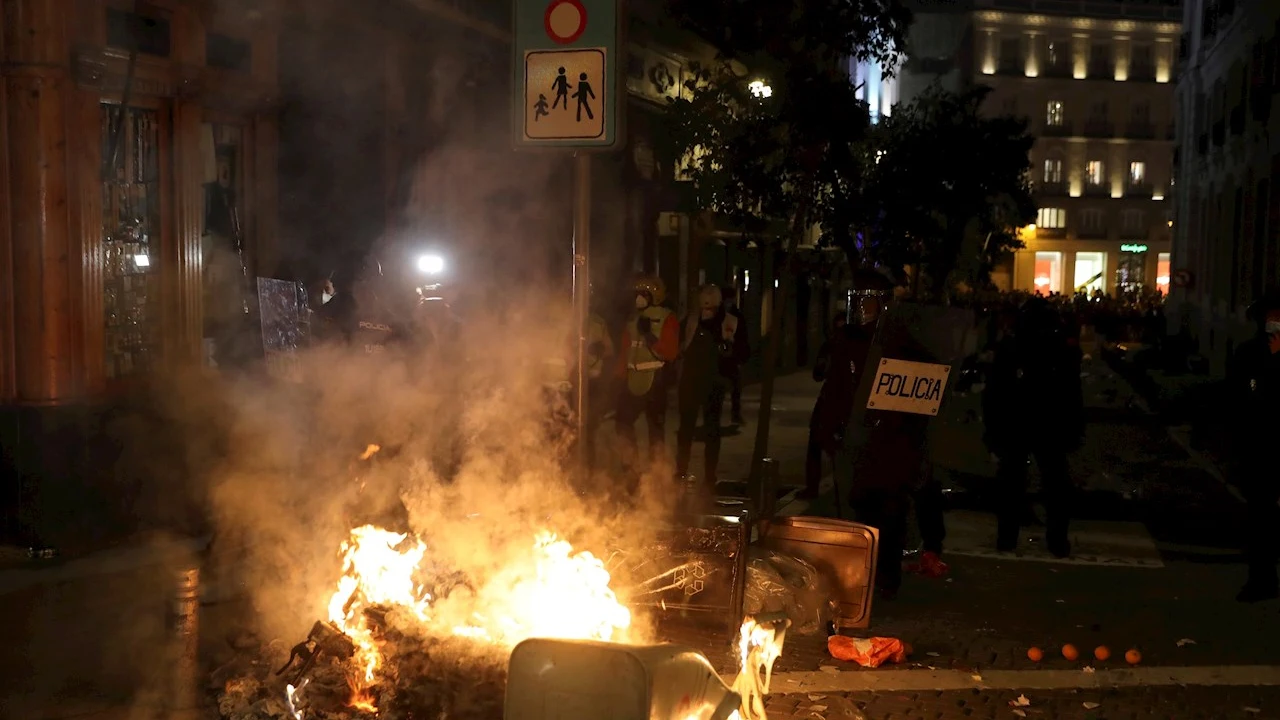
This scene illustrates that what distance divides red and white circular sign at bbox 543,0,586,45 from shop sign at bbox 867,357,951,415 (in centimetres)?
242

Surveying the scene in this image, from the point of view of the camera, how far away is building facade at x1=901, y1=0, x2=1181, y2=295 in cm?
6819

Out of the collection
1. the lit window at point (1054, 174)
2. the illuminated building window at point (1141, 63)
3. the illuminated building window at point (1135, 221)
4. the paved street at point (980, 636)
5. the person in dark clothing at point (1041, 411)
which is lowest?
the paved street at point (980, 636)

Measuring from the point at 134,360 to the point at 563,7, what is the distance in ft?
17.5

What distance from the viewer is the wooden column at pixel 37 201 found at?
7.94 metres

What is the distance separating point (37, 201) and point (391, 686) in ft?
16.7

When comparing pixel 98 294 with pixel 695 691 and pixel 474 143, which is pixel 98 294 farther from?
pixel 695 691

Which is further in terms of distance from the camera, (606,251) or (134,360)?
(606,251)

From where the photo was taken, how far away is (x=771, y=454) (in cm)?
1241

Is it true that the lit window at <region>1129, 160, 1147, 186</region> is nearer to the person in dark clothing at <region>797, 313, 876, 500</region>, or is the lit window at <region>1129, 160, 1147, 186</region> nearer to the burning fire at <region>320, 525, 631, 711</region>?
the person in dark clothing at <region>797, 313, 876, 500</region>

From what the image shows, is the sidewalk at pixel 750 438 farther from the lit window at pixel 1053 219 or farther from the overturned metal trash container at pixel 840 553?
the lit window at pixel 1053 219

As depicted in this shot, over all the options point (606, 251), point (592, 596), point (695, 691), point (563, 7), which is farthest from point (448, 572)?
point (606, 251)

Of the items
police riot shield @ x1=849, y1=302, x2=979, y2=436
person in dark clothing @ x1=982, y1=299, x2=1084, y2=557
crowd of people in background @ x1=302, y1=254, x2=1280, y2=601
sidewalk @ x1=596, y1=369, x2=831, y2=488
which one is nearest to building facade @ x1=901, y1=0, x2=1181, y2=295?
sidewalk @ x1=596, y1=369, x2=831, y2=488

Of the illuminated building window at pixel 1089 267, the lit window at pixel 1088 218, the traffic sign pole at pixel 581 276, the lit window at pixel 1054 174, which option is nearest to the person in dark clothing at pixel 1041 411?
the traffic sign pole at pixel 581 276

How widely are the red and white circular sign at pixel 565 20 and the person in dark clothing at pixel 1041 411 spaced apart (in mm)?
3670
